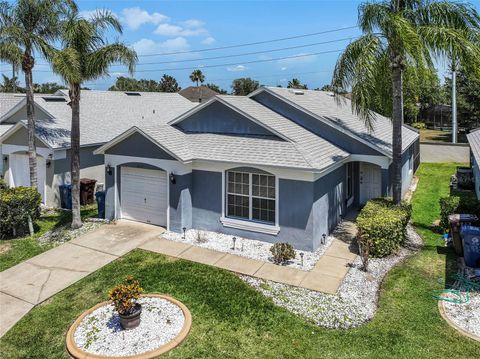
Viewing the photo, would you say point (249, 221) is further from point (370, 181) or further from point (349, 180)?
point (370, 181)

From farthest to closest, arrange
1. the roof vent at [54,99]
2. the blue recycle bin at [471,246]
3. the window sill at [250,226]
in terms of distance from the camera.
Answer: the roof vent at [54,99] < the window sill at [250,226] < the blue recycle bin at [471,246]

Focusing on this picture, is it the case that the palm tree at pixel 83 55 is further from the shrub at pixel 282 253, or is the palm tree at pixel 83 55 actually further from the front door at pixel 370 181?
the front door at pixel 370 181

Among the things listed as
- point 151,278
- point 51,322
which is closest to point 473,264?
point 151,278

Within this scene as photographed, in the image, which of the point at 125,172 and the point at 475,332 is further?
the point at 125,172

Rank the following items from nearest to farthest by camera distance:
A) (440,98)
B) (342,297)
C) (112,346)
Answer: (112,346), (342,297), (440,98)

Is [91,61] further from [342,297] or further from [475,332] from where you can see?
[475,332]

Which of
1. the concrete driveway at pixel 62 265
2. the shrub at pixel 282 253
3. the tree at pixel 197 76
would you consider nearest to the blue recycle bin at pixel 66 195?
the concrete driveway at pixel 62 265
